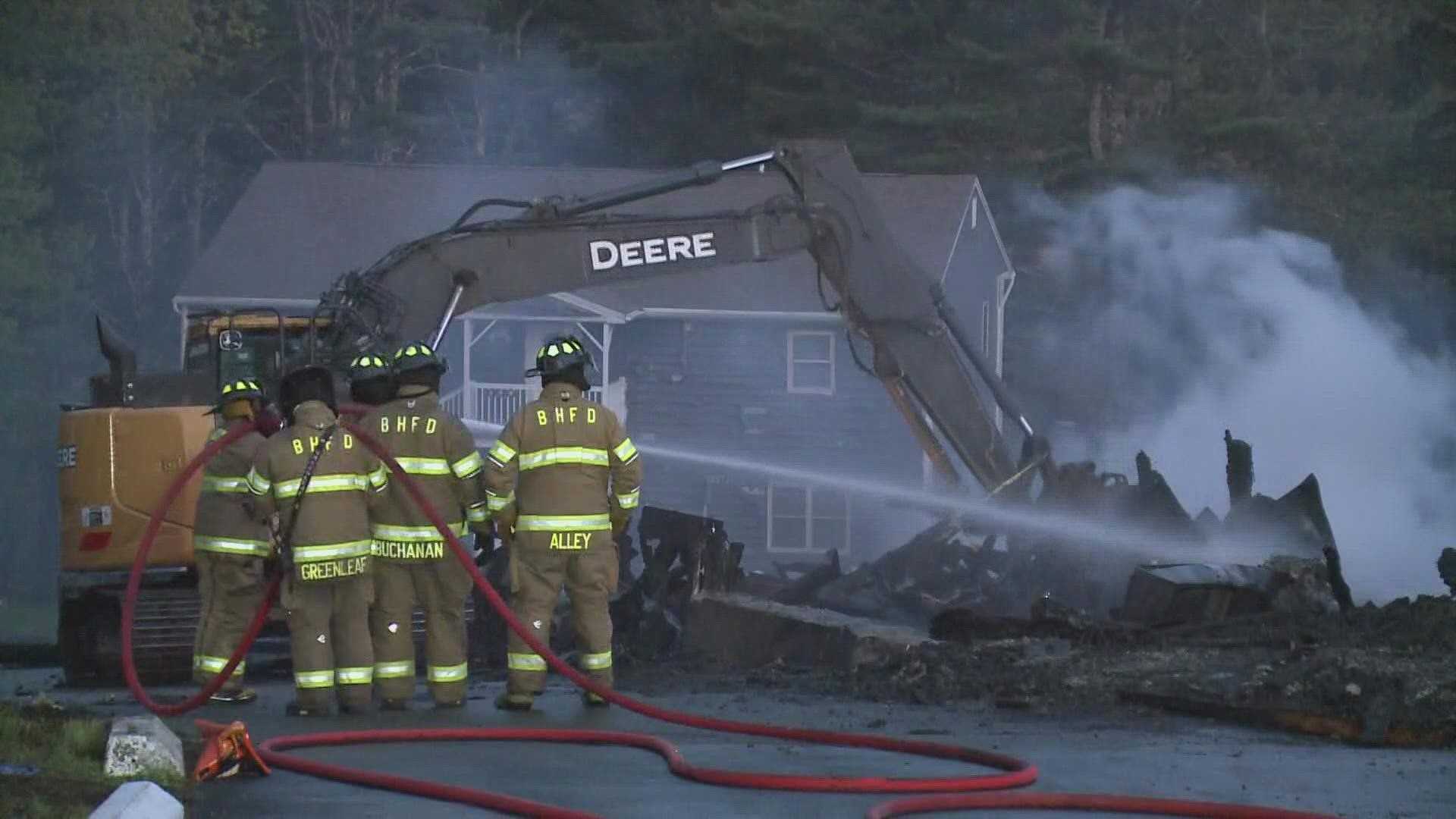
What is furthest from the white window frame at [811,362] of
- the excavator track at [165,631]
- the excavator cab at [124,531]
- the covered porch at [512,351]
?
the excavator track at [165,631]

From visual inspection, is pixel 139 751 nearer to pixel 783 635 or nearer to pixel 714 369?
pixel 783 635

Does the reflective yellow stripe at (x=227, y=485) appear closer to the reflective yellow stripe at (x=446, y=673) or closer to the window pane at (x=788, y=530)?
the reflective yellow stripe at (x=446, y=673)

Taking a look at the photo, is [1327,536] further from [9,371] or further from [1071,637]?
[9,371]

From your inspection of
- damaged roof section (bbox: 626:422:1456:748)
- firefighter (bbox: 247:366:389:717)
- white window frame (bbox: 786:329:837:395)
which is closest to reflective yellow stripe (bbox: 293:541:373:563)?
firefighter (bbox: 247:366:389:717)

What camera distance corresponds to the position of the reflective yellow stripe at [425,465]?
12125 millimetres

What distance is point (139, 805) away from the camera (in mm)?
7656

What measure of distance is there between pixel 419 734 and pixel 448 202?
25.8m

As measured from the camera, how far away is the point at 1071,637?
47.8 feet

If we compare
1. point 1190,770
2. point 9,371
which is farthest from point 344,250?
point 1190,770

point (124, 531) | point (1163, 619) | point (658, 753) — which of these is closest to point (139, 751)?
point (658, 753)

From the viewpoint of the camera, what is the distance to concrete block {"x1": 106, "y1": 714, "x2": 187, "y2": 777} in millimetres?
8938

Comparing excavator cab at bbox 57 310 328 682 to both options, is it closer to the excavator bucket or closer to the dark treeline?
the excavator bucket

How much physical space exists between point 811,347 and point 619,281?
1836 centimetres

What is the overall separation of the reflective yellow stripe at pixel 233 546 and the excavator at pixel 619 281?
7.21 ft
